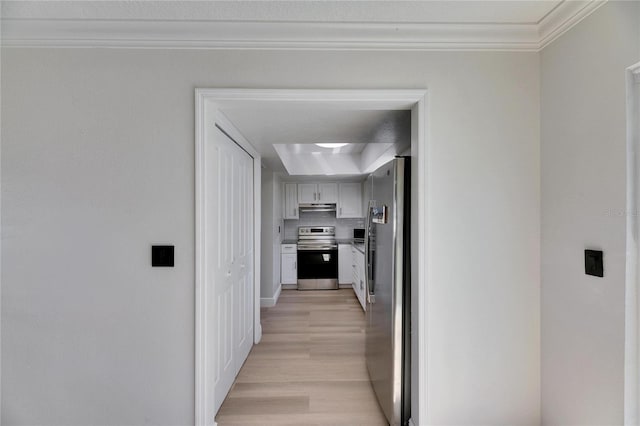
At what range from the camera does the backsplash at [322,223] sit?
601 centimetres

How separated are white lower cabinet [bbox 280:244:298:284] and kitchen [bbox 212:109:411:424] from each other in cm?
2

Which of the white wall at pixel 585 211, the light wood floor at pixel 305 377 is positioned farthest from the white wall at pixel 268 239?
the white wall at pixel 585 211

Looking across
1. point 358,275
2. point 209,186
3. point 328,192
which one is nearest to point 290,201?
point 328,192

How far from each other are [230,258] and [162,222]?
2.64 ft

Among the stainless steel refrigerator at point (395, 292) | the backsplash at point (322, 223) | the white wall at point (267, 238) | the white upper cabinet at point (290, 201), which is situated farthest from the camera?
the backsplash at point (322, 223)

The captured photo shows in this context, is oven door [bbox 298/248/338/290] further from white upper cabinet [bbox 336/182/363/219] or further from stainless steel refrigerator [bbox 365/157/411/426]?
stainless steel refrigerator [bbox 365/157/411/426]

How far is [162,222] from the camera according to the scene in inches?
62.2

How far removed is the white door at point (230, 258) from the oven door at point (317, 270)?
2.36 meters

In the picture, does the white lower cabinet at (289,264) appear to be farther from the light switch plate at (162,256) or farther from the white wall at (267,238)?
the light switch plate at (162,256)

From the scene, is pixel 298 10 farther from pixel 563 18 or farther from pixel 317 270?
pixel 317 270

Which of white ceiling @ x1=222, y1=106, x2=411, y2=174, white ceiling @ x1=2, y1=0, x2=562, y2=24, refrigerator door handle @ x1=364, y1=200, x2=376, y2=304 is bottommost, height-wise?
refrigerator door handle @ x1=364, y1=200, x2=376, y2=304

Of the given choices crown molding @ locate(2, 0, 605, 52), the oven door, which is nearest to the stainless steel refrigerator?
crown molding @ locate(2, 0, 605, 52)

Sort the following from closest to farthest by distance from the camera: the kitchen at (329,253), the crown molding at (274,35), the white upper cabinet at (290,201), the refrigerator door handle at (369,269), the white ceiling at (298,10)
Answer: the white ceiling at (298,10) < the crown molding at (274,35) < the kitchen at (329,253) < the refrigerator door handle at (369,269) < the white upper cabinet at (290,201)

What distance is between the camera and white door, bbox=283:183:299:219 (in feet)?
18.7
